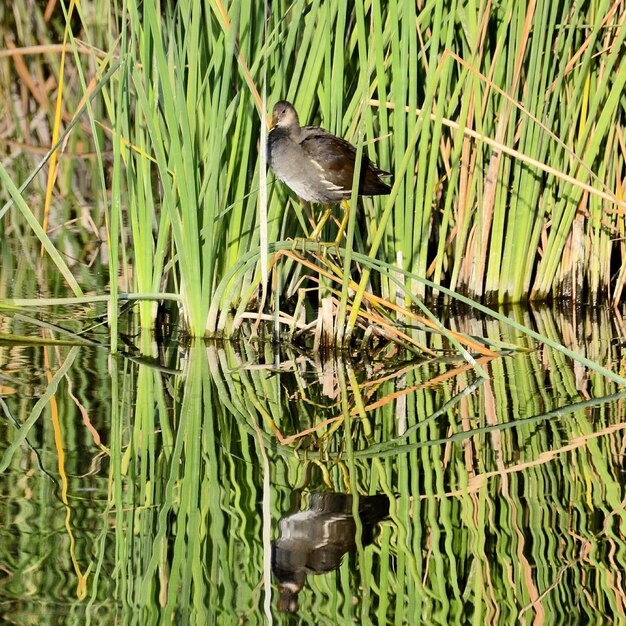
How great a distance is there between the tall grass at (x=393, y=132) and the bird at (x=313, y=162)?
123 mm

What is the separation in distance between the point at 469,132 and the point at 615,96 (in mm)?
841

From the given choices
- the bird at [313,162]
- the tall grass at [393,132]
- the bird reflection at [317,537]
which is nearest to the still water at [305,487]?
the bird reflection at [317,537]

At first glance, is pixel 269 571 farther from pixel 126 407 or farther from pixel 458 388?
pixel 458 388

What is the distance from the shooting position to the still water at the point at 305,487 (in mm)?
2924

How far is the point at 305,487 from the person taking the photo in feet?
12.0

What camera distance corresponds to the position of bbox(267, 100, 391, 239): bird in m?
5.16

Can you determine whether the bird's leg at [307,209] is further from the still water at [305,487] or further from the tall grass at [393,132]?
the still water at [305,487]

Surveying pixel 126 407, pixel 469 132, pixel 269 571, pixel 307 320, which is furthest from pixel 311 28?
→ pixel 269 571

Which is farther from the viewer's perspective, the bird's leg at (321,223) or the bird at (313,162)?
the bird's leg at (321,223)

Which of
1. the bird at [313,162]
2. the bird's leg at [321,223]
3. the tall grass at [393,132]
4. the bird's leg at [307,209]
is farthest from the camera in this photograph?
the bird's leg at [307,209]

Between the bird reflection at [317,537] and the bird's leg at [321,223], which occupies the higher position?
the bird's leg at [321,223]

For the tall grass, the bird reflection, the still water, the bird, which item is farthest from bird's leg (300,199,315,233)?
the bird reflection

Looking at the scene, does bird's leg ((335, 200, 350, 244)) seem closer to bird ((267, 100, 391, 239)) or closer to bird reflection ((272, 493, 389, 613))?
bird ((267, 100, 391, 239))

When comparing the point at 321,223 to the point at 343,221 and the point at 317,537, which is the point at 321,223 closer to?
the point at 343,221
